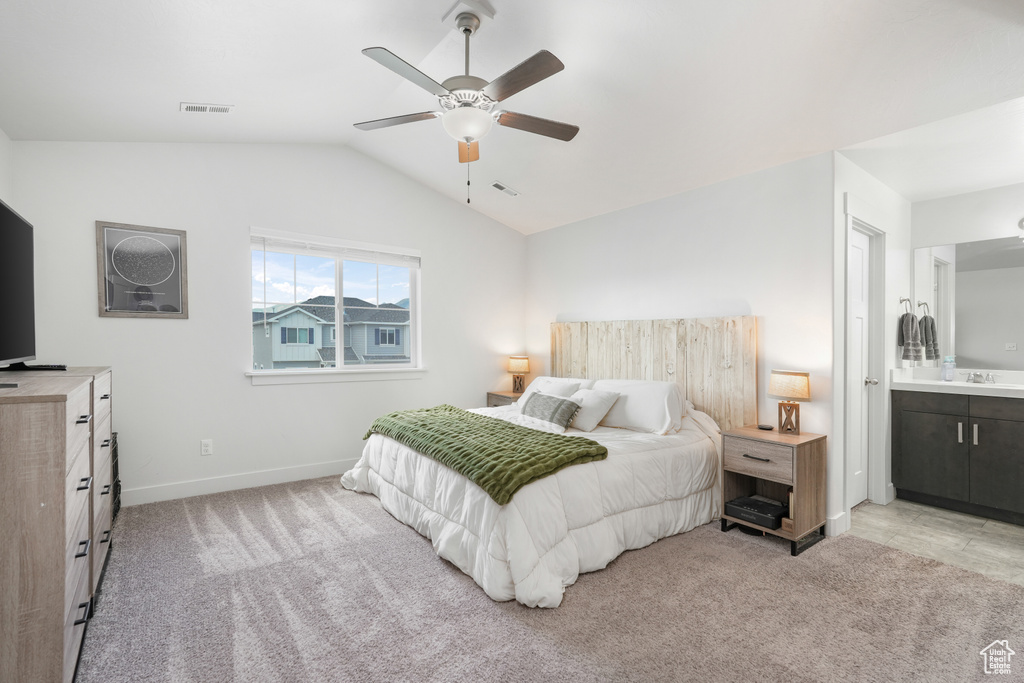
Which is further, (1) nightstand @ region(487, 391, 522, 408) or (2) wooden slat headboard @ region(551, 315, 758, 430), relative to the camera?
(1) nightstand @ region(487, 391, 522, 408)

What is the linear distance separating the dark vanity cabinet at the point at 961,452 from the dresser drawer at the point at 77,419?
4.86 m

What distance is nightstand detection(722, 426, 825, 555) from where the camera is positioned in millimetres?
2785

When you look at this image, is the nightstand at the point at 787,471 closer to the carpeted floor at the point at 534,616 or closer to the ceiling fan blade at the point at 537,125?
the carpeted floor at the point at 534,616

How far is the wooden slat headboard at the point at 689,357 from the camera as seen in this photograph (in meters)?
3.45

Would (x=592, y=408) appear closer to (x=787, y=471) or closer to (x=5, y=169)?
(x=787, y=471)

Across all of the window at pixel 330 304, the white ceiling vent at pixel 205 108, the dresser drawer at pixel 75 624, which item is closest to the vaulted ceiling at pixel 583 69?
the white ceiling vent at pixel 205 108

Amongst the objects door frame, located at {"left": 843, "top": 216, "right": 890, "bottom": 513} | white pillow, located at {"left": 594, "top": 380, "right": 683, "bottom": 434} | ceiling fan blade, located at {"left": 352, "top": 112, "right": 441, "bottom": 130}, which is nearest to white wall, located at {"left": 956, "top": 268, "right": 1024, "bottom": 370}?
door frame, located at {"left": 843, "top": 216, "right": 890, "bottom": 513}

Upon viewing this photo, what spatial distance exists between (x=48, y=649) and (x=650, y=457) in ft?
8.81

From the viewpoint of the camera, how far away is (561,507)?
8.05 feet

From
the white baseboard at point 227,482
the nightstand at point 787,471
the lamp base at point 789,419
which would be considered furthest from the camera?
the white baseboard at point 227,482

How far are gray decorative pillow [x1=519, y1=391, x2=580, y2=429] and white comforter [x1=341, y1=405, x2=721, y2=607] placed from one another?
108 millimetres

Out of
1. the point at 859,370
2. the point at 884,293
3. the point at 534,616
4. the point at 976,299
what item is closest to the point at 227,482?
the point at 534,616

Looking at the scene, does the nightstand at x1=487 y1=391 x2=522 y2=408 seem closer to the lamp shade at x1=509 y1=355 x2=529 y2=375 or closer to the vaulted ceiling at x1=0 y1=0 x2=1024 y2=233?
the lamp shade at x1=509 y1=355 x2=529 y2=375

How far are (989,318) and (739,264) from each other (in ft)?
6.11
